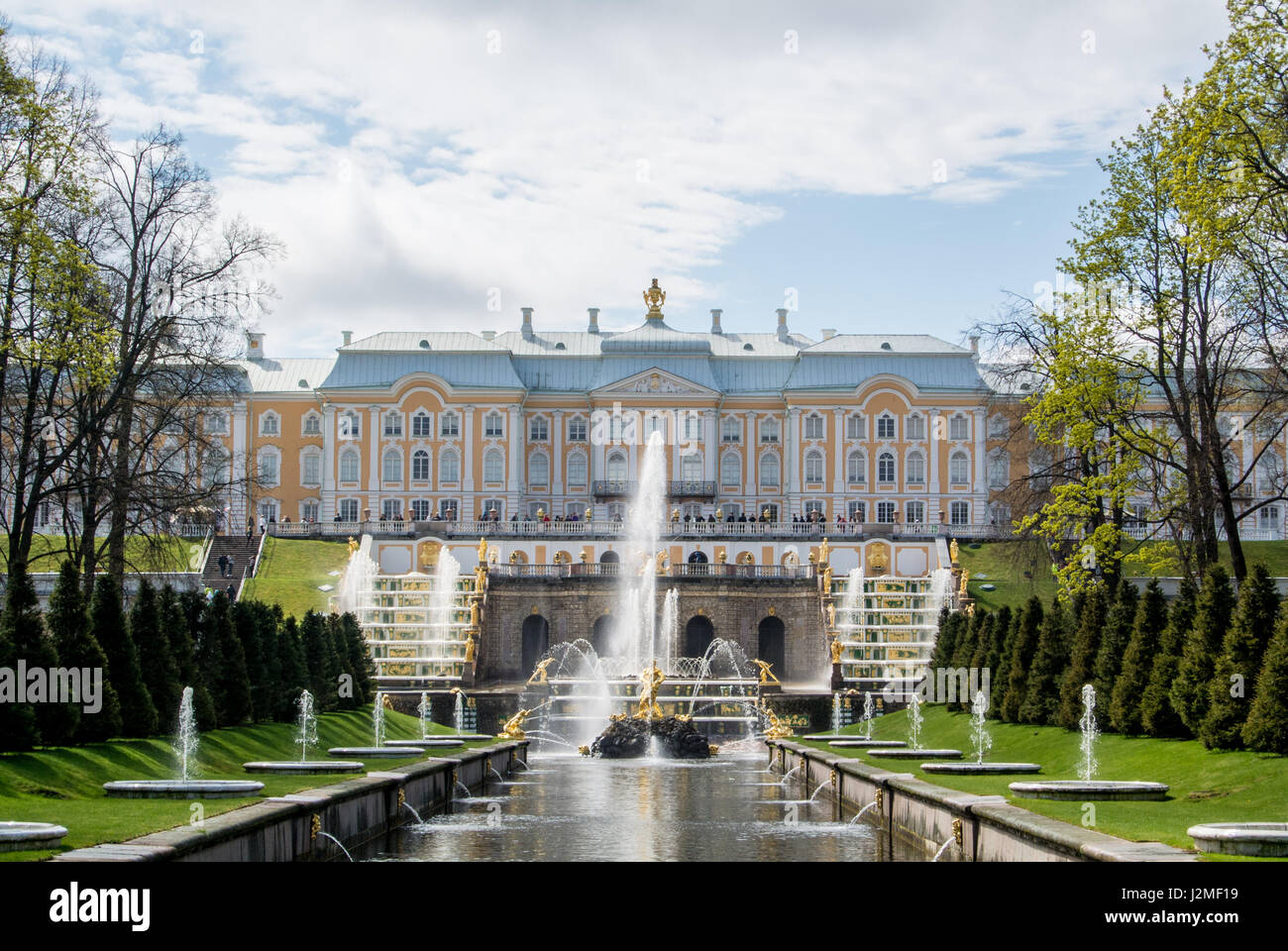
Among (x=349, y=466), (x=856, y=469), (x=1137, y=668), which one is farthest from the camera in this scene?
(x=856, y=469)

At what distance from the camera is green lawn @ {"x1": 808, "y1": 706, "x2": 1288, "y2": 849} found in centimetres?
1438

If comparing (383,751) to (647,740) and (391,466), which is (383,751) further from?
(391,466)

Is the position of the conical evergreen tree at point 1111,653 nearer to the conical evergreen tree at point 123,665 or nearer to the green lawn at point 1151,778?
the green lawn at point 1151,778

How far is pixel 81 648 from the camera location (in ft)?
66.0

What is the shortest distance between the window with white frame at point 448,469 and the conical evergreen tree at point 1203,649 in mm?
61655

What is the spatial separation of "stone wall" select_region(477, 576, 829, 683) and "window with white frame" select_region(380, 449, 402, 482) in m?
27.6

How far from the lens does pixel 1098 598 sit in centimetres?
Answer: 2712

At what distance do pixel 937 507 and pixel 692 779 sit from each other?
5555 centimetres

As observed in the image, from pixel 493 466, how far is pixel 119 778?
64.0 meters

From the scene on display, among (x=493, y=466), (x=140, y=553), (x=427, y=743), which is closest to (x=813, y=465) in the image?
(x=493, y=466)

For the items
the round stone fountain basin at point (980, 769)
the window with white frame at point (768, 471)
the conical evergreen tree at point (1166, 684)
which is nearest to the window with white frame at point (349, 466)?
the window with white frame at point (768, 471)

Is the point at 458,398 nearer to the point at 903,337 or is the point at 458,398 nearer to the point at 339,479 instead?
the point at 339,479

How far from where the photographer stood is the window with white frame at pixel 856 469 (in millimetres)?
81312

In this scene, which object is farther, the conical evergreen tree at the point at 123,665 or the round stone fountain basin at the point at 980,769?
the conical evergreen tree at the point at 123,665
